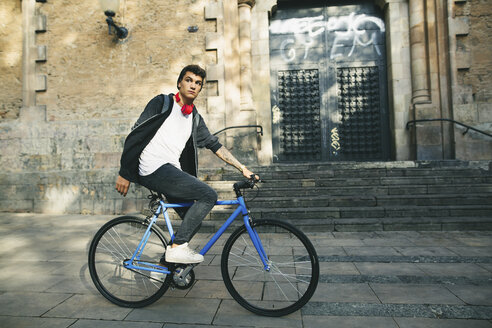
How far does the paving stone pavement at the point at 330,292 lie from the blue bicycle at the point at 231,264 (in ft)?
0.40

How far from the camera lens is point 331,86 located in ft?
28.1

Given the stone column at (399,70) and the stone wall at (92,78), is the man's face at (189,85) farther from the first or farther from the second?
the stone column at (399,70)

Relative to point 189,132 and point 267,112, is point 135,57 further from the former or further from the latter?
point 189,132

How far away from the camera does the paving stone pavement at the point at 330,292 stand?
2.16 metres

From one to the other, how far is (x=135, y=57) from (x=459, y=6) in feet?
27.8

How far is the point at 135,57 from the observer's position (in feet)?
26.0

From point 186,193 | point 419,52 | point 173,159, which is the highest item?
point 419,52

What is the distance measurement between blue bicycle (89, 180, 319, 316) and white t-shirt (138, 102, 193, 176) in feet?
0.97

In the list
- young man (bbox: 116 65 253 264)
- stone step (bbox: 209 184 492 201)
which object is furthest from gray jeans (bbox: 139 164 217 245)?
stone step (bbox: 209 184 492 201)

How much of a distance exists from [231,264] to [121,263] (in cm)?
100

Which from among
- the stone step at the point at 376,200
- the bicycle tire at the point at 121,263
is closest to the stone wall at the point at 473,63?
the stone step at the point at 376,200

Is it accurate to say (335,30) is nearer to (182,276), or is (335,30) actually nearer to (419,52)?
(419,52)

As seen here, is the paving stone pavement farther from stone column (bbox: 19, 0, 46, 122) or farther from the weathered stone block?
stone column (bbox: 19, 0, 46, 122)

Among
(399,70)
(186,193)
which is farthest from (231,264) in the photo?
(399,70)
